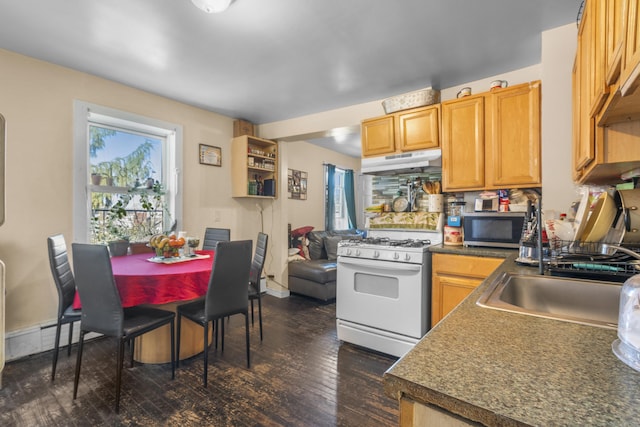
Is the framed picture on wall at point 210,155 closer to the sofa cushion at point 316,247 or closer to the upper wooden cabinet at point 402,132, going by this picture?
the sofa cushion at point 316,247

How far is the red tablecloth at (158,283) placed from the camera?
1.94 meters

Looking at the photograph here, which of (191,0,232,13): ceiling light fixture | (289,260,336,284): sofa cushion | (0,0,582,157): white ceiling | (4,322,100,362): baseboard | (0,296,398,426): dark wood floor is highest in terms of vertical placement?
(0,0,582,157): white ceiling

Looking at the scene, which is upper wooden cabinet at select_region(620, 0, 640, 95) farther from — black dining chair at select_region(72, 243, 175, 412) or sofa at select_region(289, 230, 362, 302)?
sofa at select_region(289, 230, 362, 302)

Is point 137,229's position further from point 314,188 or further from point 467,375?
point 467,375

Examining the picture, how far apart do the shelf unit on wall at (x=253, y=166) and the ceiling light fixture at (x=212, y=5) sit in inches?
83.6

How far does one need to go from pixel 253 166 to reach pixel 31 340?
2698mm

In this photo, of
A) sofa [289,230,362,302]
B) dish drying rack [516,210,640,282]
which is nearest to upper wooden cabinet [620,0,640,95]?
dish drying rack [516,210,640,282]

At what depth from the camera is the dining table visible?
1947 mm

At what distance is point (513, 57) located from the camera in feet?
8.21

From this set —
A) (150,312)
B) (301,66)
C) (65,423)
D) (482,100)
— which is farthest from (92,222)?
(482,100)

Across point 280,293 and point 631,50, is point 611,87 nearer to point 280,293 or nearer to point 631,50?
point 631,50

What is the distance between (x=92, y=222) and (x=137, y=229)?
0.41 meters

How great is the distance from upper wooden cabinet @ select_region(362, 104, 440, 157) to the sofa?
115cm

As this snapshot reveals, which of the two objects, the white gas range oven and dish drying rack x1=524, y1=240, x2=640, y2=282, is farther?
the white gas range oven
